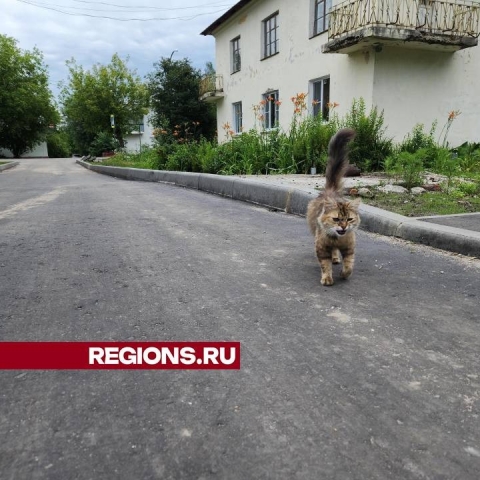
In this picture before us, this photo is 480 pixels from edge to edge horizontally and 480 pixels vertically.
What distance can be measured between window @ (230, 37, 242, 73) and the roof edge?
1036mm

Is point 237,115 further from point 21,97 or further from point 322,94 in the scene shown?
point 21,97

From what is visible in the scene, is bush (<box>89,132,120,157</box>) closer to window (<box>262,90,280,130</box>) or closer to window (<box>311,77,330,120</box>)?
window (<box>262,90,280,130</box>)

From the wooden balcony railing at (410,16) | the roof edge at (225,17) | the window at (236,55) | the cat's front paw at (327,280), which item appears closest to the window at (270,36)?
the roof edge at (225,17)

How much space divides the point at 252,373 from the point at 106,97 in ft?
136

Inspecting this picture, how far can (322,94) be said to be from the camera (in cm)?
1407

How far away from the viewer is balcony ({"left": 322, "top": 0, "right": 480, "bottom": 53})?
10.6 m

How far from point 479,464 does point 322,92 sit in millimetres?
14163

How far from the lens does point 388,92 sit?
11.9m

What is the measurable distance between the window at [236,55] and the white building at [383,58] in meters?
2.75

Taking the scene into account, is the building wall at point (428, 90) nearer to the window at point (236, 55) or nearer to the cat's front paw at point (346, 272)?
the window at point (236, 55)

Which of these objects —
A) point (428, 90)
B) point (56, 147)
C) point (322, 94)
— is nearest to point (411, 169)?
point (428, 90)

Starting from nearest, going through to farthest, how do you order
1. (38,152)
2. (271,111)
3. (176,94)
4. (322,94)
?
1. (322,94)
2. (271,111)
3. (176,94)
4. (38,152)

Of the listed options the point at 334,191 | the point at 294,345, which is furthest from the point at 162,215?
the point at 294,345

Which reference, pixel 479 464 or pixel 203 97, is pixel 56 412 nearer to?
pixel 479 464
